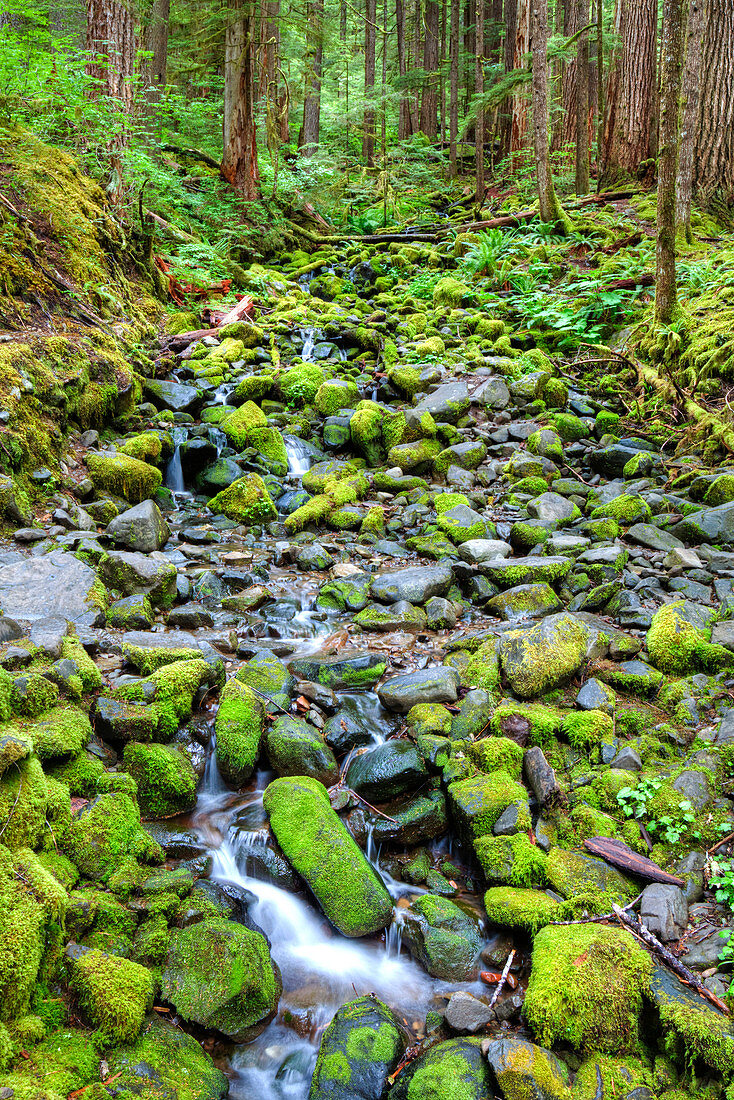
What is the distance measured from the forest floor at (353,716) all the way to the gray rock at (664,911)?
15mm

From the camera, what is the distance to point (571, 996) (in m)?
A: 2.89

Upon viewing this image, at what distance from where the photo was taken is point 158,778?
3.85m

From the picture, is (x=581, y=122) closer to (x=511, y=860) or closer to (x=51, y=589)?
(x=51, y=589)

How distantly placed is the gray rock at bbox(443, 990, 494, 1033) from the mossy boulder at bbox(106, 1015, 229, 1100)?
1004mm

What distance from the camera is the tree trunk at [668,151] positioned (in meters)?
7.61

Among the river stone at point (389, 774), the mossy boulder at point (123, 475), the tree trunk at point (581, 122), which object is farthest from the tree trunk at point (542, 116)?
the river stone at point (389, 774)

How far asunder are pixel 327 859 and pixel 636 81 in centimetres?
1632

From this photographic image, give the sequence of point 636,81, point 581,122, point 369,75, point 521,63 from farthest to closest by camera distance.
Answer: point 369,75, point 521,63, point 636,81, point 581,122

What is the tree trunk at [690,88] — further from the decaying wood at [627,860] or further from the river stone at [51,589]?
the river stone at [51,589]

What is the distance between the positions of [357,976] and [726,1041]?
1.68 metres

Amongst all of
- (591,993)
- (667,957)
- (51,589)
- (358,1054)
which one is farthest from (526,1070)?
(51,589)

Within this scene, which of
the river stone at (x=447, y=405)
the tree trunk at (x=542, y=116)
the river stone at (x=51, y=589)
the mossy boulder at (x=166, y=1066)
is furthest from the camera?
the tree trunk at (x=542, y=116)

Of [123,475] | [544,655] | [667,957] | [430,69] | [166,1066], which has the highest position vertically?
[430,69]

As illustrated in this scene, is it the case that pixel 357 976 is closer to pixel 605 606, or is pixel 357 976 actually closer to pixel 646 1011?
pixel 646 1011
